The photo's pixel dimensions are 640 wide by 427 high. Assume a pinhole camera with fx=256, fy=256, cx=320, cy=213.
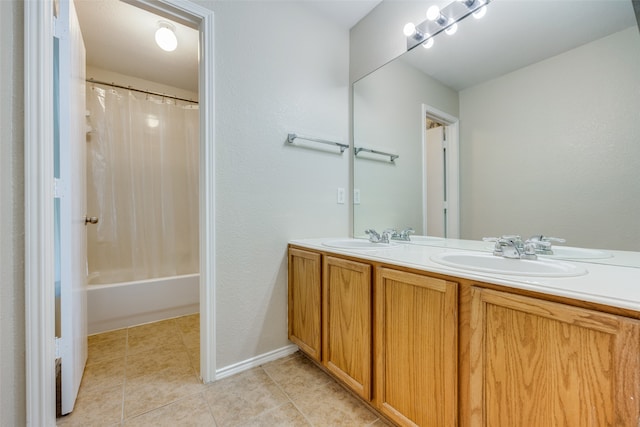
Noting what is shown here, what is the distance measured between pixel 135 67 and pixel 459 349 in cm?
314

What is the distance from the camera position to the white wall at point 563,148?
924mm

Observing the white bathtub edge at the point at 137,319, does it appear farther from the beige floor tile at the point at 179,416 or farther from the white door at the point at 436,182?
the white door at the point at 436,182

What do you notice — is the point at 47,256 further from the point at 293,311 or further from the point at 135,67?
the point at 135,67

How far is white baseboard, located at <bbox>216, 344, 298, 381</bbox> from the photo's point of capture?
1458 mm

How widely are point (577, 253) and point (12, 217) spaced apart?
217cm

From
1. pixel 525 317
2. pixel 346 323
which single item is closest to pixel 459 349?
pixel 525 317

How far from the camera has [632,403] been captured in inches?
21.1

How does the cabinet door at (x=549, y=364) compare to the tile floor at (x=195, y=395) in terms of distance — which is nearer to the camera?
the cabinet door at (x=549, y=364)

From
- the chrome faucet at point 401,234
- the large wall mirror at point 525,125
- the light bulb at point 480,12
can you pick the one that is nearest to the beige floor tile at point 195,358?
the chrome faucet at point 401,234

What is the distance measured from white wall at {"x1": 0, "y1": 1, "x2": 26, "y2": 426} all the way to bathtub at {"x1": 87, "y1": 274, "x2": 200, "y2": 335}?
4.10 feet

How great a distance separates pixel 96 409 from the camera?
121 centimetres

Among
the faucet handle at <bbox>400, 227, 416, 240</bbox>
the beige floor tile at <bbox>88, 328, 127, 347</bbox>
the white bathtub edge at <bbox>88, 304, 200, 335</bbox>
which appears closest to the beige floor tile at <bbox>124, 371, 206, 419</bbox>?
the beige floor tile at <bbox>88, 328, 127, 347</bbox>

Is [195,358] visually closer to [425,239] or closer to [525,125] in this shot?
[425,239]

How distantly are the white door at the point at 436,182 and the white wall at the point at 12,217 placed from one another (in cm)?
188
